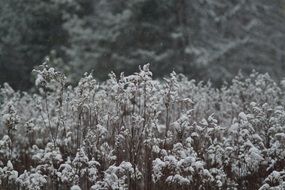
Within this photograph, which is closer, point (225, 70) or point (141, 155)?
point (141, 155)

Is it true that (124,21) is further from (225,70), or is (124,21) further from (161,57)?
(225,70)

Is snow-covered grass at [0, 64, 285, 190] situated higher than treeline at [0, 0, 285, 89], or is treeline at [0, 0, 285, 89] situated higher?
treeline at [0, 0, 285, 89]

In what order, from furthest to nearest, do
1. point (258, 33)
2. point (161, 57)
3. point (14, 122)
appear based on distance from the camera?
1. point (258, 33)
2. point (161, 57)
3. point (14, 122)

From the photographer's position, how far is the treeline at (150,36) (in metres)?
14.7

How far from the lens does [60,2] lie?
14961mm

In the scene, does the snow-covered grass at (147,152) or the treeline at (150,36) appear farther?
the treeline at (150,36)

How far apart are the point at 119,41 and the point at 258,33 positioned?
4.53m

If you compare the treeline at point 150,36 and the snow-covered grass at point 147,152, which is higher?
the treeline at point 150,36

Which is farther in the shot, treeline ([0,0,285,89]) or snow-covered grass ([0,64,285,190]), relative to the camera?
treeline ([0,0,285,89])

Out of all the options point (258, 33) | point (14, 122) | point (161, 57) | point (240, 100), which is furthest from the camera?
point (258, 33)

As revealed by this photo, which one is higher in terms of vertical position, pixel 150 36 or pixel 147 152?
pixel 150 36

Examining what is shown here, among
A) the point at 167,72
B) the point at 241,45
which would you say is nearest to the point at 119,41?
the point at 167,72

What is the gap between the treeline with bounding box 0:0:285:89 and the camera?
48.4 ft

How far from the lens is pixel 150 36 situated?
15430 millimetres
